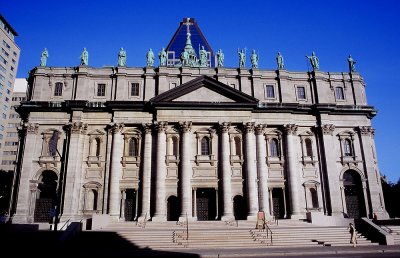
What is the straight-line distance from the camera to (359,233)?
27.9m

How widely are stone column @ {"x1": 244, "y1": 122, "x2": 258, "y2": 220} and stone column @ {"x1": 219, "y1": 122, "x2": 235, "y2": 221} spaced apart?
80.7 inches

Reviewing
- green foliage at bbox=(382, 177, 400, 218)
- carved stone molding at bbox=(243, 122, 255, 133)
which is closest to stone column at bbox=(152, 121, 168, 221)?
carved stone molding at bbox=(243, 122, 255, 133)

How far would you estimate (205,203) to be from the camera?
37.4 metres

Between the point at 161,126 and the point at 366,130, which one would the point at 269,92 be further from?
the point at 161,126

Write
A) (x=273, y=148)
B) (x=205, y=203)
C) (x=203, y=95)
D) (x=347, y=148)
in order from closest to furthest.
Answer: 1. (x=205, y=203)
2. (x=203, y=95)
3. (x=273, y=148)
4. (x=347, y=148)

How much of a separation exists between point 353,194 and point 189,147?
69.8ft

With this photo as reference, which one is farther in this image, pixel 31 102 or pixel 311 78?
pixel 311 78

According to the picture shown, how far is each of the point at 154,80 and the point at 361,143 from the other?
2755 centimetres

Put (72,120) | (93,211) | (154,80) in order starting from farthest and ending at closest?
(154,80)
(72,120)
(93,211)

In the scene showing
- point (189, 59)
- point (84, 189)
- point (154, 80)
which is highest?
point (189, 59)

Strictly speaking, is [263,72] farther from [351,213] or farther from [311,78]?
[351,213]

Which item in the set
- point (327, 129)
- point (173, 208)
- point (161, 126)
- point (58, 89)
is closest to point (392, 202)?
point (327, 129)

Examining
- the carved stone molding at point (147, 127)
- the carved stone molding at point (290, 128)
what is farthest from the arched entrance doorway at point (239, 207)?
the carved stone molding at point (147, 127)

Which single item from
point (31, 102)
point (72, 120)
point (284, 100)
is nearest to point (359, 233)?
point (284, 100)
